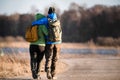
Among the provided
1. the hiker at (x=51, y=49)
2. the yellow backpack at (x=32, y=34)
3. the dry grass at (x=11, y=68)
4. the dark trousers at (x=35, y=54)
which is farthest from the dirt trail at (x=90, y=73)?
the yellow backpack at (x=32, y=34)

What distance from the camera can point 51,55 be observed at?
917cm

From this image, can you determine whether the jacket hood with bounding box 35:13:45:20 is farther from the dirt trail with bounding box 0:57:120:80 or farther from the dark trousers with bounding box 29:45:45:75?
Answer: the dirt trail with bounding box 0:57:120:80

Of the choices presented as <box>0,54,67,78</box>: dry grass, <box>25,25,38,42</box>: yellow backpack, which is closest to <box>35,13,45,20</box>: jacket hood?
<box>25,25,38,42</box>: yellow backpack

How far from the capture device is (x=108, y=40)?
21.7 m

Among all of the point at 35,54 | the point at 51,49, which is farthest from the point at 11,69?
the point at 51,49

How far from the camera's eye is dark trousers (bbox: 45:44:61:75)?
908 centimetres

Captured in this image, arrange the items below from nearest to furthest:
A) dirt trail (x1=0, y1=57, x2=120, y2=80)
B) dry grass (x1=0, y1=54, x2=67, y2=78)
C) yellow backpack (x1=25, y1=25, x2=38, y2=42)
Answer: yellow backpack (x1=25, y1=25, x2=38, y2=42) < dirt trail (x1=0, y1=57, x2=120, y2=80) < dry grass (x1=0, y1=54, x2=67, y2=78)

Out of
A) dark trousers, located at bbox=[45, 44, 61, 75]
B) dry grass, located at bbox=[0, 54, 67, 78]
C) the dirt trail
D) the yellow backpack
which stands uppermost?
the yellow backpack

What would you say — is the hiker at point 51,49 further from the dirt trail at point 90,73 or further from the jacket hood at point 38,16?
the dirt trail at point 90,73

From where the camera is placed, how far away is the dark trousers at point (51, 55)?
9.08 metres

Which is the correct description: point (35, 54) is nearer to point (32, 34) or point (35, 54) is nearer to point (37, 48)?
point (37, 48)

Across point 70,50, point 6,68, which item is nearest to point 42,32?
point 6,68

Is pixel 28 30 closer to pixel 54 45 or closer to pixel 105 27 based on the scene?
pixel 54 45

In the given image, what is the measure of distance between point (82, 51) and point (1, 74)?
1211 cm
